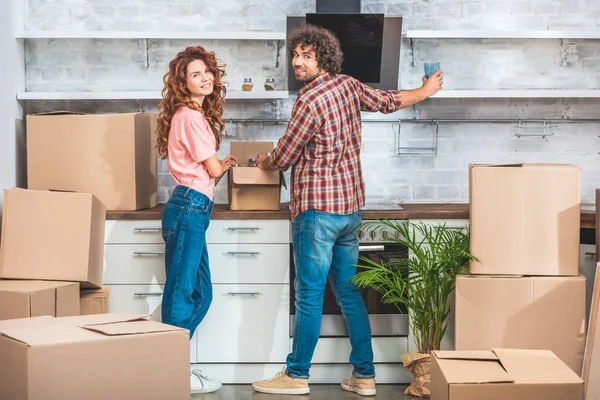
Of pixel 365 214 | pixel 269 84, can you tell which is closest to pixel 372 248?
pixel 365 214

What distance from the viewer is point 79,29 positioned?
4664 mm

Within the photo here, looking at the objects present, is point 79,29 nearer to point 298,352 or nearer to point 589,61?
point 298,352

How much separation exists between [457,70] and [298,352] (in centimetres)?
179

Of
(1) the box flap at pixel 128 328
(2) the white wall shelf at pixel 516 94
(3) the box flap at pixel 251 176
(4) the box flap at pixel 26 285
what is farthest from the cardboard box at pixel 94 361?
(2) the white wall shelf at pixel 516 94

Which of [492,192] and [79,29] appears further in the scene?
[79,29]

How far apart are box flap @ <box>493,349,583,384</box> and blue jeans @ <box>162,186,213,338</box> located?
159 cm

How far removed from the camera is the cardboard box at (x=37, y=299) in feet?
10.7

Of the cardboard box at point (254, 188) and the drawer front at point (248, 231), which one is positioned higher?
the cardboard box at point (254, 188)

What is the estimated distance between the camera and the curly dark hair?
3672 mm

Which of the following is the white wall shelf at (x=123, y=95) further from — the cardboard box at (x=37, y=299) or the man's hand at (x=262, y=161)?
the cardboard box at (x=37, y=299)

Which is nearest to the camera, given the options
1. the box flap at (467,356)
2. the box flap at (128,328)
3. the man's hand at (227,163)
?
the box flap at (128,328)

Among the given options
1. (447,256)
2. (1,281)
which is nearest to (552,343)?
(447,256)

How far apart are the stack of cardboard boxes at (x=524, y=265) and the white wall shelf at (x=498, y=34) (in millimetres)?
1048

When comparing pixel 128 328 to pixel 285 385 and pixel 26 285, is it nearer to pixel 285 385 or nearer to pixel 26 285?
pixel 26 285
